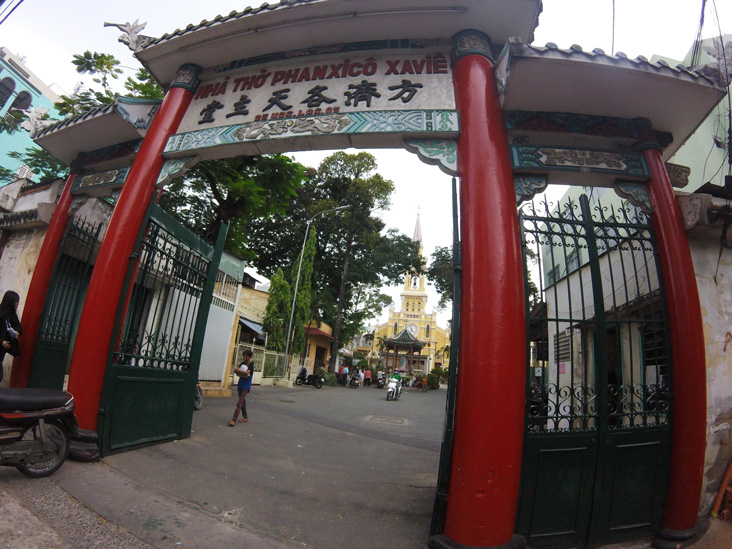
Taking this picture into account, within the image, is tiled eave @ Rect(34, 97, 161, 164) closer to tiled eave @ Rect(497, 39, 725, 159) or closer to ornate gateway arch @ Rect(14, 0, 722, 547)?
ornate gateway arch @ Rect(14, 0, 722, 547)

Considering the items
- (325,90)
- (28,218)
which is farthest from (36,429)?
(325,90)

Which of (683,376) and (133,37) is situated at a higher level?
(133,37)

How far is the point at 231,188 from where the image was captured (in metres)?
7.86

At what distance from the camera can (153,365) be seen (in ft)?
16.1

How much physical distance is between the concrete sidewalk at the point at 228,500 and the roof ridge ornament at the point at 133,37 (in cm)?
508

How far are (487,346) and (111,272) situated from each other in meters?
4.11

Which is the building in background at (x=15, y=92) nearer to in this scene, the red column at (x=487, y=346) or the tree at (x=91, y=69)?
the tree at (x=91, y=69)

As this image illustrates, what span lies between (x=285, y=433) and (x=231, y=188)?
16.2 feet

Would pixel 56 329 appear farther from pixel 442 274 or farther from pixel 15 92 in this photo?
pixel 442 274

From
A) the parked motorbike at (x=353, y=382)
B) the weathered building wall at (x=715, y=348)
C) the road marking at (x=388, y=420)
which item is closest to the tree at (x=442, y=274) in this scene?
the parked motorbike at (x=353, y=382)

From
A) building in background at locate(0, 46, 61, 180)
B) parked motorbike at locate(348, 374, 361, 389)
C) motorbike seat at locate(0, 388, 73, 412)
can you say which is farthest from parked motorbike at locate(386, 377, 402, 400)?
building in background at locate(0, 46, 61, 180)

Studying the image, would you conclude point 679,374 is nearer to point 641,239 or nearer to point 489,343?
point 641,239

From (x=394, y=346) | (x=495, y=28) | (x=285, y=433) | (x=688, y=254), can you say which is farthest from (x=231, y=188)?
(x=394, y=346)

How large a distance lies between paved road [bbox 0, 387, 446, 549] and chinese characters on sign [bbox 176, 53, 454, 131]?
400 centimetres
